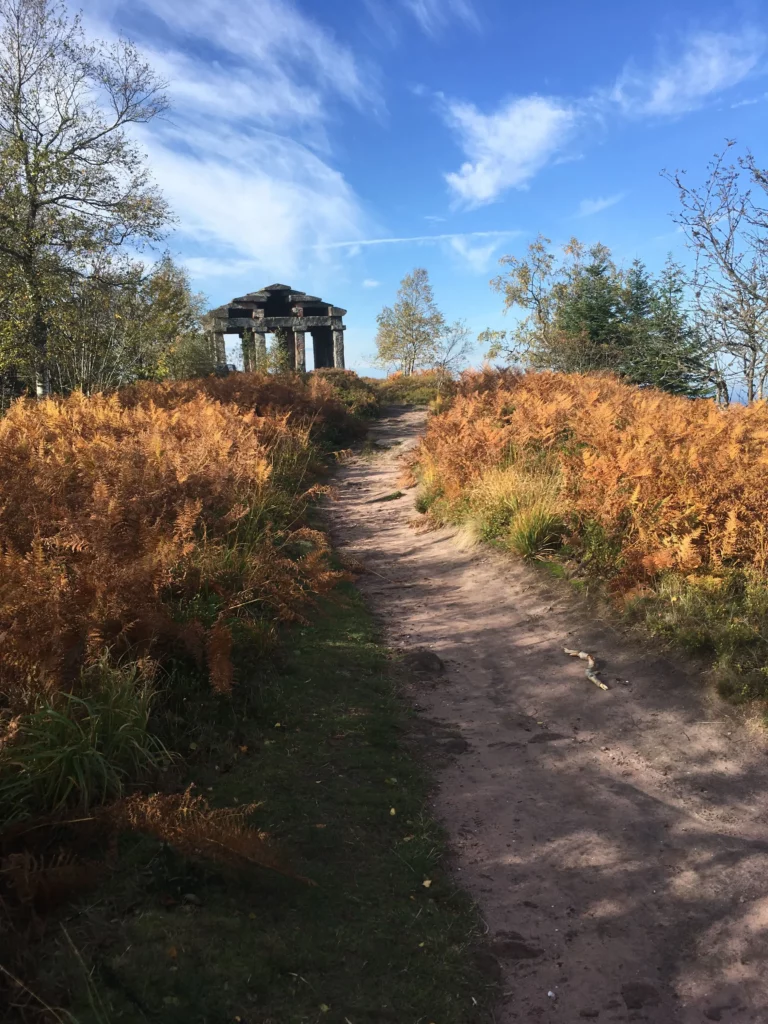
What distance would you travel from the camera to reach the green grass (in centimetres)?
222

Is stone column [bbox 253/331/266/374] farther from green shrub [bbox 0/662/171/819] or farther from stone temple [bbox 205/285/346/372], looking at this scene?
green shrub [bbox 0/662/171/819]

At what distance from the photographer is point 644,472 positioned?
6582 mm

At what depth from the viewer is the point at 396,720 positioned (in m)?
4.68

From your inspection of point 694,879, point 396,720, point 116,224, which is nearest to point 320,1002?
point 694,879

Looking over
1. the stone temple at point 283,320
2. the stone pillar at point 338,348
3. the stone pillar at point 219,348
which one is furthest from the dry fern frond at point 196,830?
the stone pillar at point 338,348

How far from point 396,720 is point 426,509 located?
5.86 metres

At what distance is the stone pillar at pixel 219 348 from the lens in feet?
97.8

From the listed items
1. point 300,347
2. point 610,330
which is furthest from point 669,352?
point 300,347

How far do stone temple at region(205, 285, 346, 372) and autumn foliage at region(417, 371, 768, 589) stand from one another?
2203 cm

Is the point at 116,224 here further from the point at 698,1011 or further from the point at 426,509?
the point at 698,1011

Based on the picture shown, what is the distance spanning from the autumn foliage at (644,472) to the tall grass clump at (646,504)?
0.01 m

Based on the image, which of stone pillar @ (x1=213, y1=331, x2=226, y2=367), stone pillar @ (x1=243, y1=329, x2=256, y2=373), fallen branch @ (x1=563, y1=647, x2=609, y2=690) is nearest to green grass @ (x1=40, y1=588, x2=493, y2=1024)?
fallen branch @ (x1=563, y1=647, x2=609, y2=690)

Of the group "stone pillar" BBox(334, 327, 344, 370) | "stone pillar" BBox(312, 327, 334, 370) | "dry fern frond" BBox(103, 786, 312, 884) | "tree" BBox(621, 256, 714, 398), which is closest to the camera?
"dry fern frond" BBox(103, 786, 312, 884)

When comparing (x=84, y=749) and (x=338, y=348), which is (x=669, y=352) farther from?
(x=338, y=348)
